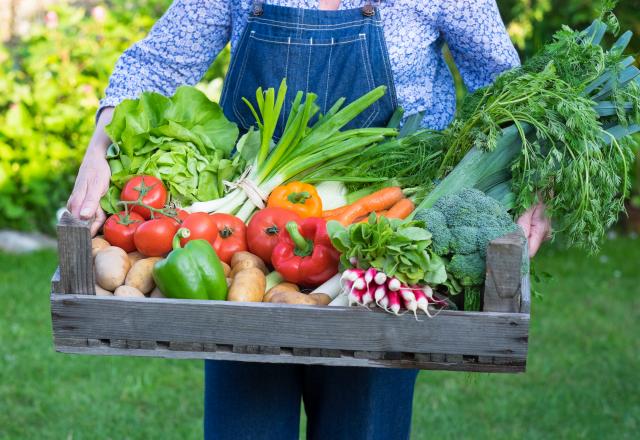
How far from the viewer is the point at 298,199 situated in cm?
237

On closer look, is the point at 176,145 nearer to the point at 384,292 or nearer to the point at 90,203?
the point at 90,203

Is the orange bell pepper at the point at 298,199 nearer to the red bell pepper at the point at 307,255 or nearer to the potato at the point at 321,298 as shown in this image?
the red bell pepper at the point at 307,255

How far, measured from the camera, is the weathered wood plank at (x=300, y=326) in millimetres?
1968

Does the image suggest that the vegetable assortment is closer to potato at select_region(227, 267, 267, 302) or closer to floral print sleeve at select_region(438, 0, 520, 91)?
potato at select_region(227, 267, 267, 302)

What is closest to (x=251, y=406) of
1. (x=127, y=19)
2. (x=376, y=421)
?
(x=376, y=421)

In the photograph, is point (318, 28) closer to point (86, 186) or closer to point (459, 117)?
point (459, 117)

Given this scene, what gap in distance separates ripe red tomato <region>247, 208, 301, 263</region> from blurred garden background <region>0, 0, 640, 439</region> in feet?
5.65

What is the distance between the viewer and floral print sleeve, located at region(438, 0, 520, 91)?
2.48 metres

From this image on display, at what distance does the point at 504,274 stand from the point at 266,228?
60 centimetres

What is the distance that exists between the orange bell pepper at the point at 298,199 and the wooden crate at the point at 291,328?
427 mm

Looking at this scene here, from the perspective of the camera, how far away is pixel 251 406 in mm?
2613

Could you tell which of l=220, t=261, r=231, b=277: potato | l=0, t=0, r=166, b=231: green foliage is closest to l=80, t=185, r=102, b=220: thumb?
l=220, t=261, r=231, b=277: potato

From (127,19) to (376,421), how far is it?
4.72m

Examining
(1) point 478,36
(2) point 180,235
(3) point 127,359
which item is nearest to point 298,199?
(2) point 180,235
